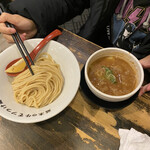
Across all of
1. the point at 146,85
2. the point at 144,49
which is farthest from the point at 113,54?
the point at 144,49

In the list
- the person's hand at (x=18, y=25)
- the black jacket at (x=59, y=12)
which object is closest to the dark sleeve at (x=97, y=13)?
the black jacket at (x=59, y=12)

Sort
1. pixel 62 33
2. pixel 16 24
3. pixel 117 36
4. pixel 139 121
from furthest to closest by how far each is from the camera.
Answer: pixel 117 36, pixel 62 33, pixel 16 24, pixel 139 121

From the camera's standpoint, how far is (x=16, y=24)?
1.01m

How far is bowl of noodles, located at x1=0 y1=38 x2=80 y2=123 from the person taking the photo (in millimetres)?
724

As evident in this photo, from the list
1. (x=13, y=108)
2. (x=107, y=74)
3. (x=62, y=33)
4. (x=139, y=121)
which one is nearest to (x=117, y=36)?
(x=62, y=33)

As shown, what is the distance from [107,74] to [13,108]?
546 mm

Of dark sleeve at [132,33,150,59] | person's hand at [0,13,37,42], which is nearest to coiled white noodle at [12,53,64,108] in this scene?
person's hand at [0,13,37,42]

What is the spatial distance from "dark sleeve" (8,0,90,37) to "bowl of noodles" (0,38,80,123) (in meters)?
0.26

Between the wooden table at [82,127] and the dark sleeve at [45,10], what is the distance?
59cm

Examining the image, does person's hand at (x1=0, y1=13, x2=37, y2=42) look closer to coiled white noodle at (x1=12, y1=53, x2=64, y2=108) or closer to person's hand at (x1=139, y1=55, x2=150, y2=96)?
coiled white noodle at (x1=12, y1=53, x2=64, y2=108)

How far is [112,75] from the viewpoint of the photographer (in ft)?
2.53

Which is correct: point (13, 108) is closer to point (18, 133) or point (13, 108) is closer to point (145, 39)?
point (18, 133)

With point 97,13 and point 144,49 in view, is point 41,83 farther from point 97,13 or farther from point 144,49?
point 144,49

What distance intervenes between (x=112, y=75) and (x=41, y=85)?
0.47m
